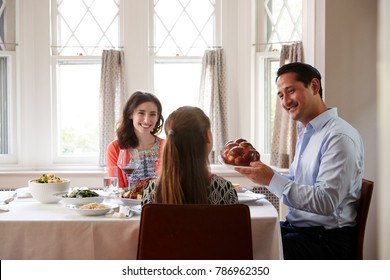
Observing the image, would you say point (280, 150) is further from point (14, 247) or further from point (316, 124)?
point (14, 247)

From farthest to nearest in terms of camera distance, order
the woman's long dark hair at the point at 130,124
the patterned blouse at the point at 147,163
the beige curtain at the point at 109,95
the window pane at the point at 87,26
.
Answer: the window pane at the point at 87,26
the beige curtain at the point at 109,95
the woman's long dark hair at the point at 130,124
the patterned blouse at the point at 147,163

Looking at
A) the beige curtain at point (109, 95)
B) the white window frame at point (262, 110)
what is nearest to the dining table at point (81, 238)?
the beige curtain at point (109, 95)

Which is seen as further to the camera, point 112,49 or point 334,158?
point 112,49

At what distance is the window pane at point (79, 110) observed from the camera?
14.7 feet

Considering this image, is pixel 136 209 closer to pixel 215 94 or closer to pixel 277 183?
pixel 277 183

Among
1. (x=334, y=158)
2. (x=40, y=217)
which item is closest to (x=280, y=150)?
(x=334, y=158)

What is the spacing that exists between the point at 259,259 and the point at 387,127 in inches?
65.3

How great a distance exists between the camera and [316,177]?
2029 mm

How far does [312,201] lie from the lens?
187cm

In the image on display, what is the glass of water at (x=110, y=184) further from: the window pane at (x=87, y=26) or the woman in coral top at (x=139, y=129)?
the window pane at (x=87, y=26)

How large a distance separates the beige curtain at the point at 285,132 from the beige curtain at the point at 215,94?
50cm

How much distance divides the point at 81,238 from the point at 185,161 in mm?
508

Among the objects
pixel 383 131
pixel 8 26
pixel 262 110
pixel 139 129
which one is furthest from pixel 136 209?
pixel 8 26

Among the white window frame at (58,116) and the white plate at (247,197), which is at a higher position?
the white window frame at (58,116)
